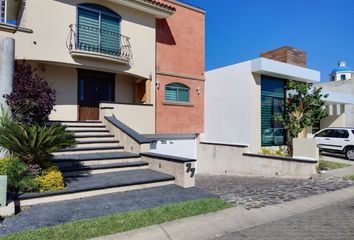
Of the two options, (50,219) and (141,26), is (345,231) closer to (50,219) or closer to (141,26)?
(50,219)

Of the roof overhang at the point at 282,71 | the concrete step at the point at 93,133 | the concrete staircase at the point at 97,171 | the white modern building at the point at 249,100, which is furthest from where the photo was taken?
the white modern building at the point at 249,100

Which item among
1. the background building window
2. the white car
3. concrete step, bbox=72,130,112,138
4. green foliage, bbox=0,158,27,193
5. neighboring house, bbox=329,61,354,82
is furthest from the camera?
neighboring house, bbox=329,61,354,82

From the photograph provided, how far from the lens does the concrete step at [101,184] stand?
19.2ft

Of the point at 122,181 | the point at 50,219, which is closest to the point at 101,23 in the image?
the point at 122,181

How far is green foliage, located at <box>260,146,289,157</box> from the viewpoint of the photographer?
14953 millimetres

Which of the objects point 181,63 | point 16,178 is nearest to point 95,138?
point 16,178

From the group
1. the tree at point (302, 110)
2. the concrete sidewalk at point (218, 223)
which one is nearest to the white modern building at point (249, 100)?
the tree at point (302, 110)

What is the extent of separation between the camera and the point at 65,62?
12.0m

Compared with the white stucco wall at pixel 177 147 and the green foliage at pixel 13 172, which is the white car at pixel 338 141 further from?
the green foliage at pixel 13 172

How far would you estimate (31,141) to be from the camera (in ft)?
20.5

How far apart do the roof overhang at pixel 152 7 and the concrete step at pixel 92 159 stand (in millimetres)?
8350

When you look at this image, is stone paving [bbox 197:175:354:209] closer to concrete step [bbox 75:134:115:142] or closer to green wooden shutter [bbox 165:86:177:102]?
concrete step [bbox 75:134:115:142]

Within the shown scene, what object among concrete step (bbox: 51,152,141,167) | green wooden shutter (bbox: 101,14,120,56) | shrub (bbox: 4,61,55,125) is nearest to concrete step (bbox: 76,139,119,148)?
concrete step (bbox: 51,152,141,167)

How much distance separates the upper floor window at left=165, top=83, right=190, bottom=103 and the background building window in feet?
15.3
